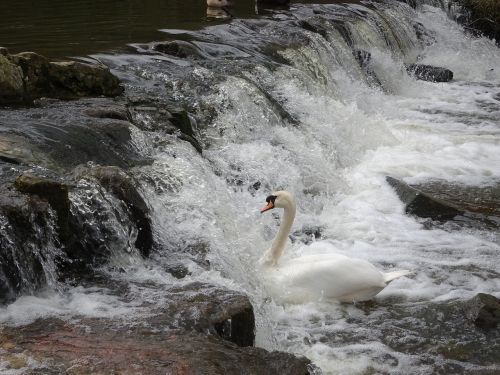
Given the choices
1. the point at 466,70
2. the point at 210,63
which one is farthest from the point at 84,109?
the point at 466,70

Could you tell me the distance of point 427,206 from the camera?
26.5 ft

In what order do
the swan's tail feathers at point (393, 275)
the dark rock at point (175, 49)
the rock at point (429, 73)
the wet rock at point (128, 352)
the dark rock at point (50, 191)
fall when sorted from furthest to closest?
1. the rock at point (429, 73)
2. the dark rock at point (175, 49)
3. the swan's tail feathers at point (393, 275)
4. the dark rock at point (50, 191)
5. the wet rock at point (128, 352)

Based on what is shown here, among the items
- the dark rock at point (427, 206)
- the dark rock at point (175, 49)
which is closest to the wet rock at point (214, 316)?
the dark rock at point (427, 206)

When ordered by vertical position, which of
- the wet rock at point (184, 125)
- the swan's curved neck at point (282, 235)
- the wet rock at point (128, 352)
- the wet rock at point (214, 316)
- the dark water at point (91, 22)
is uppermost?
the dark water at point (91, 22)

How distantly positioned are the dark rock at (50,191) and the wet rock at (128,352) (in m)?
1.03

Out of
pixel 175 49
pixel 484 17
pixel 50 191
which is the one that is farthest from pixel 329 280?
pixel 484 17

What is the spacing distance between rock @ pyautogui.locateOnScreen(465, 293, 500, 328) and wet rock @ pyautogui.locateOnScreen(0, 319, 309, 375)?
2.07m

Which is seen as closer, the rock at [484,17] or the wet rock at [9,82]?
the wet rock at [9,82]

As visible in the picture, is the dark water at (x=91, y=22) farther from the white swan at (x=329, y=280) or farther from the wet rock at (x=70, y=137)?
the white swan at (x=329, y=280)

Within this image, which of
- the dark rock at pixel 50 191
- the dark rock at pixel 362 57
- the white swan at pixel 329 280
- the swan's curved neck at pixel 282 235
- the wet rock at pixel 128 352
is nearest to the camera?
Answer: the wet rock at pixel 128 352

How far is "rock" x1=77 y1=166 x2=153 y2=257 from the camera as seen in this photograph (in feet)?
18.7

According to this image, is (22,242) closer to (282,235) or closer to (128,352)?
(128,352)

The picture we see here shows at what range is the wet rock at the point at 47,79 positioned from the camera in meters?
7.60

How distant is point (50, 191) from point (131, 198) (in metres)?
0.85
